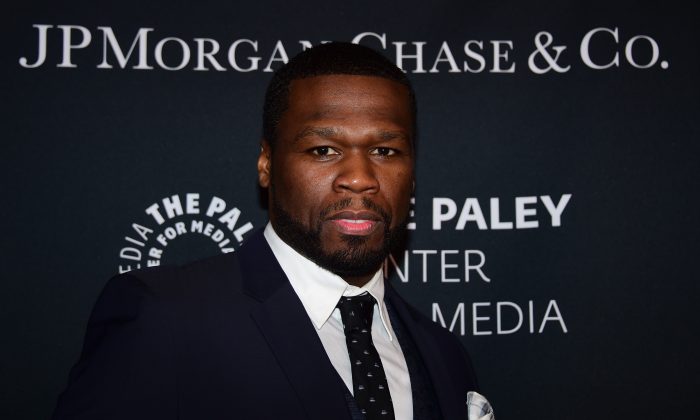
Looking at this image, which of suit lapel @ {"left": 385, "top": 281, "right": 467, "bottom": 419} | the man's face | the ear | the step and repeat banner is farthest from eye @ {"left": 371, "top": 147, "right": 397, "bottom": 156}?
the step and repeat banner

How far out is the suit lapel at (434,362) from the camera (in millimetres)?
1333

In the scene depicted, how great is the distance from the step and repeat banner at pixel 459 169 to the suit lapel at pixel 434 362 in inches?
19.0

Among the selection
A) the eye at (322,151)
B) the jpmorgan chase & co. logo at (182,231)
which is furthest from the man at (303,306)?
the jpmorgan chase & co. logo at (182,231)

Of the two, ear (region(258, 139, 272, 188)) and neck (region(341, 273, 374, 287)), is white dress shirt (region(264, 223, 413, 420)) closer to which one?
neck (region(341, 273, 374, 287))

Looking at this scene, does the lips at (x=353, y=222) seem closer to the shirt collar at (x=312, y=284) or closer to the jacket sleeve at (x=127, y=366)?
the shirt collar at (x=312, y=284)

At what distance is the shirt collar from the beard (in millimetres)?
16

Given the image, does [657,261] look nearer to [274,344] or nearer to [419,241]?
[419,241]

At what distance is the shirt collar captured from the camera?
1.27 m

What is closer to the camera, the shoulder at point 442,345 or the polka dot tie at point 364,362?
the polka dot tie at point 364,362

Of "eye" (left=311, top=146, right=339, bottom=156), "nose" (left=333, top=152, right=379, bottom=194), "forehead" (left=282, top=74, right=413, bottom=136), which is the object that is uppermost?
"forehead" (left=282, top=74, right=413, bottom=136)

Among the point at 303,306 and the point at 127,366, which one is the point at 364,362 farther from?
the point at 127,366

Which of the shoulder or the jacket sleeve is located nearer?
the jacket sleeve

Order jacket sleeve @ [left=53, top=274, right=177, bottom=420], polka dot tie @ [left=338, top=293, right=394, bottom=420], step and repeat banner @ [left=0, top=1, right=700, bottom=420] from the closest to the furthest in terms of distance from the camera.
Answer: jacket sleeve @ [left=53, top=274, right=177, bottom=420], polka dot tie @ [left=338, top=293, right=394, bottom=420], step and repeat banner @ [left=0, top=1, right=700, bottom=420]

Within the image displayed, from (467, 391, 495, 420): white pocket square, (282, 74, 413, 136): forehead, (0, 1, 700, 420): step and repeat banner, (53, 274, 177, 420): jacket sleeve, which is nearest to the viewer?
(53, 274, 177, 420): jacket sleeve
